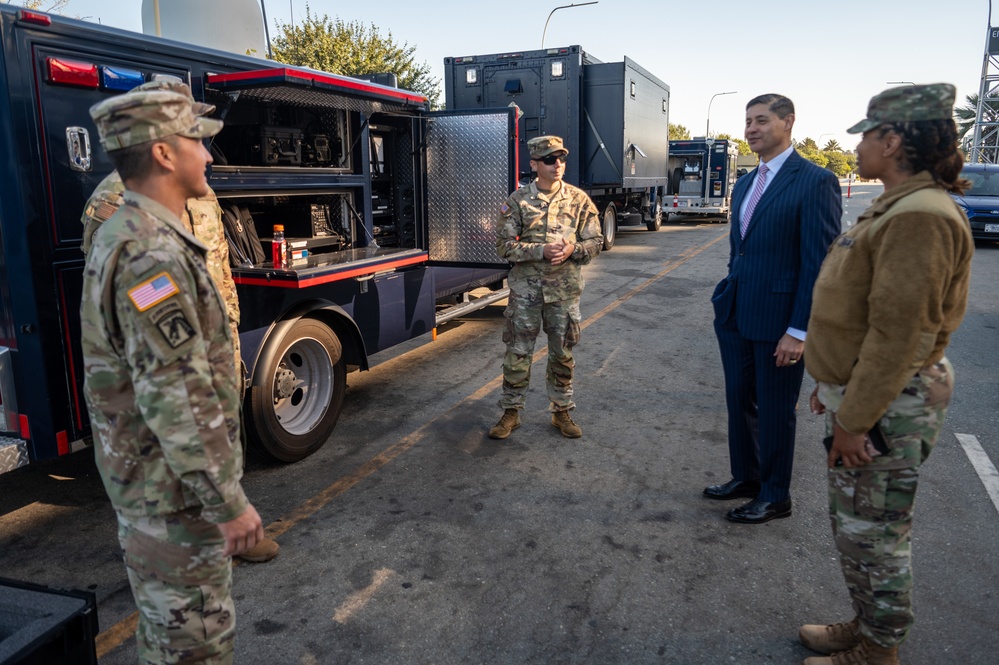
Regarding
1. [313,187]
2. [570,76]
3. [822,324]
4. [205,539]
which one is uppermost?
[570,76]

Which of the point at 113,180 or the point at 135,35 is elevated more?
the point at 135,35

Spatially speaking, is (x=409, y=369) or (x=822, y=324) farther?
(x=409, y=369)

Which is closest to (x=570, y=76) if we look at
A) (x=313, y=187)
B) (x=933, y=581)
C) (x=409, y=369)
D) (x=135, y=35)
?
(x=409, y=369)

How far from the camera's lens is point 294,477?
4.56 metres

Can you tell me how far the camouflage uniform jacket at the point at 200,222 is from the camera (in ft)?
10.6

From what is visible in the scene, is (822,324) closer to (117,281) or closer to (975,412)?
(117,281)

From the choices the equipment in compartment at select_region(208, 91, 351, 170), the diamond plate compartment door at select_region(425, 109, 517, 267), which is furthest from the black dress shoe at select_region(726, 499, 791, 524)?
the equipment in compartment at select_region(208, 91, 351, 170)

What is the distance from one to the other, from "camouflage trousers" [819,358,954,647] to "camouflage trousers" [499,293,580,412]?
2.60m

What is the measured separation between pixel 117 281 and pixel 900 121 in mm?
2279

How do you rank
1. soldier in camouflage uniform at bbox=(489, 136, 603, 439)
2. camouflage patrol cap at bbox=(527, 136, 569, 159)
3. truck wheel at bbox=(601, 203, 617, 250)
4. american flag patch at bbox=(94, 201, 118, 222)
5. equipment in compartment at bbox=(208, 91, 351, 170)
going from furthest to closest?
truck wheel at bbox=(601, 203, 617, 250) → equipment in compartment at bbox=(208, 91, 351, 170) → soldier in camouflage uniform at bbox=(489, 136, 603, 439) → camouflage patrol cap at bbox=(527, 136, 569, 159) → american flag patch at bbox=(94, 201, 118, 222)

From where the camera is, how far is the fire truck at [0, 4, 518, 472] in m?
3.46

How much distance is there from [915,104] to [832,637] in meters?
1.94

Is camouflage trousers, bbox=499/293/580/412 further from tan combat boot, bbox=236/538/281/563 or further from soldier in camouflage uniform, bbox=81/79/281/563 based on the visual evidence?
tan combat boot, bbox=236/538/281/563

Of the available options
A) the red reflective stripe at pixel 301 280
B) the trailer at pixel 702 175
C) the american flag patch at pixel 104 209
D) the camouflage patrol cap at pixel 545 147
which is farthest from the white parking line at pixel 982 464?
the trailer at pixel 702 175
